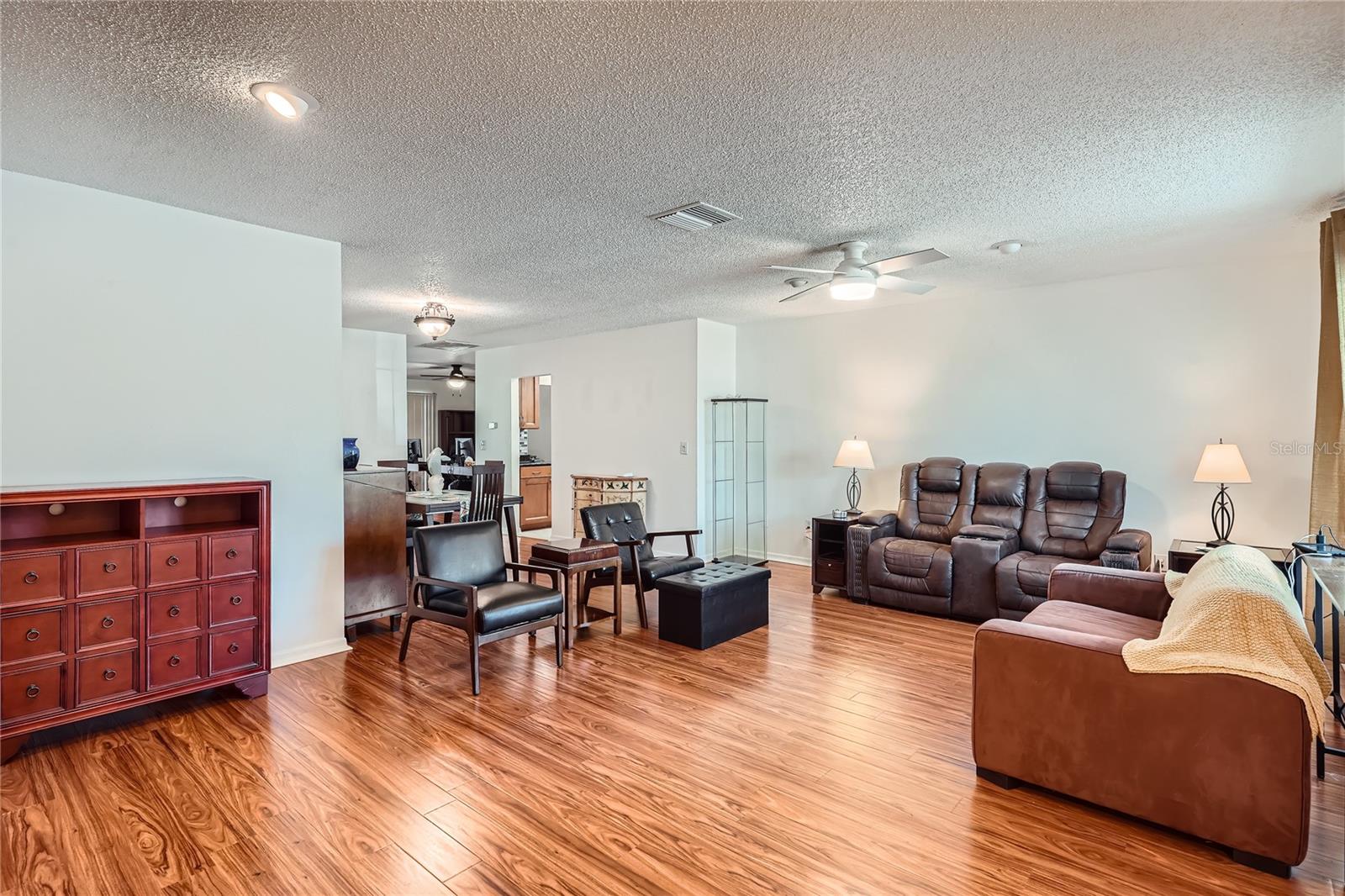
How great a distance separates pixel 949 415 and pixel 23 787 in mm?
6180

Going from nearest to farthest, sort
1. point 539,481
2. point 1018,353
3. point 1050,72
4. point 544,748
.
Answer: point 1050,72, point 544,748, point 1018,353, point 539,481

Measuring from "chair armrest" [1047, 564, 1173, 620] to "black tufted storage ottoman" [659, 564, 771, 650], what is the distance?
1.82 m

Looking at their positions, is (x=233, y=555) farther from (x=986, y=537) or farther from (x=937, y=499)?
(x=937, y=499)

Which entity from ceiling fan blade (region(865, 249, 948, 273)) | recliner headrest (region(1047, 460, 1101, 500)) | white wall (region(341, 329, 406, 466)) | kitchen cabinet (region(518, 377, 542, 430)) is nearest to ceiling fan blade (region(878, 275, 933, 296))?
ceiling fan blade (region(865, 249, 948, 273))

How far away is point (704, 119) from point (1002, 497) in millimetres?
4034

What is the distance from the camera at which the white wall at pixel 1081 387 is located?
4.51 metres

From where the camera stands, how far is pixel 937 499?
5574mm

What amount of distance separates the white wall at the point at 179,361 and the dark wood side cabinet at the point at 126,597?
26 cm

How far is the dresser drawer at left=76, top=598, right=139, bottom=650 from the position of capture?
9.49 feet

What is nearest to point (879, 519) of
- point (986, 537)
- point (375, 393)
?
point (986, 537)

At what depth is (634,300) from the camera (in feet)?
19.4

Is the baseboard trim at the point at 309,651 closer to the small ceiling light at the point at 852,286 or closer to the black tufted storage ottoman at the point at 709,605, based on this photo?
the black tufted storage ottoman at the point at 709,605

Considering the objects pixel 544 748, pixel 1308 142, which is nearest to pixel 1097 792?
pixel 544 748

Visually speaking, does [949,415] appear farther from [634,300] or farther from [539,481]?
[539,481]
